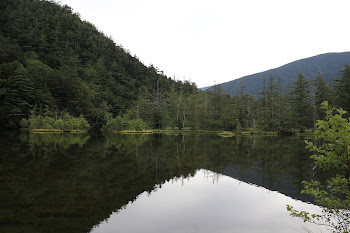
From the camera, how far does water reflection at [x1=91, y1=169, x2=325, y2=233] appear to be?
17.5 ft

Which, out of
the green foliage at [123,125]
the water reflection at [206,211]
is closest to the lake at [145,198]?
the water reflection at [206,211]

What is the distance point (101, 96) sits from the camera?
77688mm

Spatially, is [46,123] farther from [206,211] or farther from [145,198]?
[206,211]

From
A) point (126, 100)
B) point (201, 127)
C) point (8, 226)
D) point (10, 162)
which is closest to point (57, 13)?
point (126, 100)

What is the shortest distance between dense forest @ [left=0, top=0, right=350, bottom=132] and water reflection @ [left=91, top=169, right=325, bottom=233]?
42.7 meters

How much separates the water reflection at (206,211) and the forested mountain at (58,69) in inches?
1832

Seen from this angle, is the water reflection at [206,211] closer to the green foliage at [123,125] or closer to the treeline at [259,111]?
the green foliage at [123,125]

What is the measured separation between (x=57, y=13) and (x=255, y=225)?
13914cm

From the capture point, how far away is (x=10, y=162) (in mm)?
11812

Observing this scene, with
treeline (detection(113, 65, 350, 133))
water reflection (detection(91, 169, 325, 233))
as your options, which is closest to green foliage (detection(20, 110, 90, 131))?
treeline (detection(113, 65, 350, 133))

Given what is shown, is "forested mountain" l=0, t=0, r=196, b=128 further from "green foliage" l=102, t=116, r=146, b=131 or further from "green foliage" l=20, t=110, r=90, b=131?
"green foliage" l=102, t=116, r=146, b=131

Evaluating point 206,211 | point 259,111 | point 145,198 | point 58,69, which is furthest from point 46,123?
point 259,111

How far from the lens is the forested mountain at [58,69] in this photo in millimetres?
50469

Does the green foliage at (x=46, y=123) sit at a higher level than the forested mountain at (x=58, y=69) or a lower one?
lower
